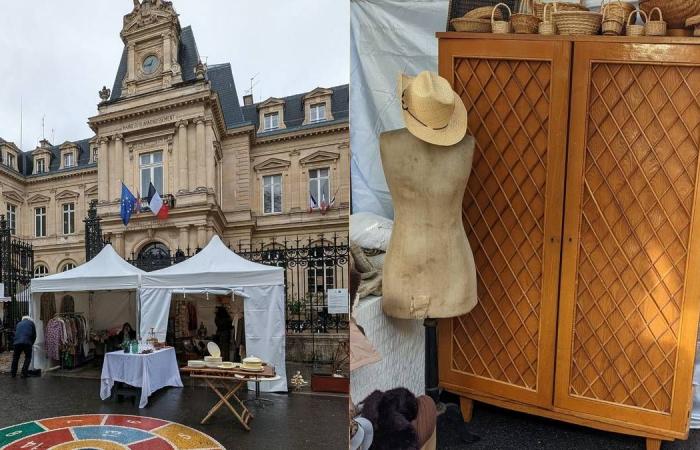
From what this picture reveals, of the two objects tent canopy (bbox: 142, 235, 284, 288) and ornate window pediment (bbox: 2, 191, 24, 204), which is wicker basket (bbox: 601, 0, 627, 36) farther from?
ornate window pediment (bbox: 2, 191, 24, 204)

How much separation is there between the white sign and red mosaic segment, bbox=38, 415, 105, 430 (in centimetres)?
82

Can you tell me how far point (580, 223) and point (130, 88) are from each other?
4.40 ft

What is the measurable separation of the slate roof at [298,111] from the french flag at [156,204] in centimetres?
33

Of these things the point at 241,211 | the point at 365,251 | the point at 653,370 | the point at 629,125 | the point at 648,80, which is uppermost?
the point at 648,80

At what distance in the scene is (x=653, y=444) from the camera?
115 centimetres

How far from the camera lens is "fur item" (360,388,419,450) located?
1.07 metres

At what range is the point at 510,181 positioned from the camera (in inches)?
44.1

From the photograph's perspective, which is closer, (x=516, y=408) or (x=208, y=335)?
(x=516, y=408)

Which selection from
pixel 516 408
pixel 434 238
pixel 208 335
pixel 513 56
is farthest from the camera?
pixel 208 335

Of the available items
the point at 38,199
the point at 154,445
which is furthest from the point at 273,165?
the point at 154,445

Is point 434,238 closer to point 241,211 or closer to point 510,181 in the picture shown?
point 510,181

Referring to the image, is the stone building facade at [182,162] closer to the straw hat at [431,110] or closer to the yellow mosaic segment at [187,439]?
the straw hat at [431,110]

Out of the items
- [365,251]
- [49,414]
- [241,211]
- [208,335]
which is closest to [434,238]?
[365,251]

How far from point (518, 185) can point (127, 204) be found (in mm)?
1119
